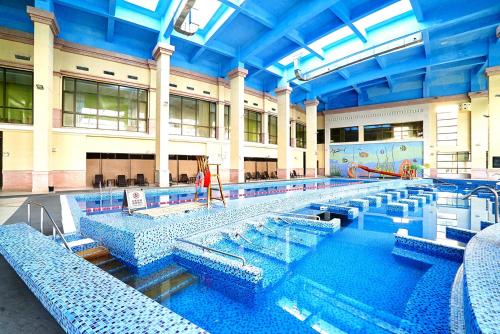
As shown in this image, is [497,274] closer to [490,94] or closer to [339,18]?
[339,18]

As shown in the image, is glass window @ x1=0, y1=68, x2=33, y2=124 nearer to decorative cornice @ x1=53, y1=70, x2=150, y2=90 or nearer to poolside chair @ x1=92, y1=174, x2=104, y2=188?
decorative cornice @ x1=53, y1=70, x2=150, y2=90

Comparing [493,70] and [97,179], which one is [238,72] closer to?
[97,179]

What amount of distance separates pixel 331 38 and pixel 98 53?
36.8 feet

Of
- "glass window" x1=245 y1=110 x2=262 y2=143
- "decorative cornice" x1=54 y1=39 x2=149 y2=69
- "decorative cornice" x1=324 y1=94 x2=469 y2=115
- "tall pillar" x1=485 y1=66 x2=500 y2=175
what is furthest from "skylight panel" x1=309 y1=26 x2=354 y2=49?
"decorative cornice" x1=324 y1=94 x2=469 y2=115

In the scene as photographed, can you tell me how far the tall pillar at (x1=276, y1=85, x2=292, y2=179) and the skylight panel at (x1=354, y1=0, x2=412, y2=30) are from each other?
570 cm

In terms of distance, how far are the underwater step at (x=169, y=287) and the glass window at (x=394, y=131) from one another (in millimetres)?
20740

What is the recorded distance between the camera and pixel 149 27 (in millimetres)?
10531

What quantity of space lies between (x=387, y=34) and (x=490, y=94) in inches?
289

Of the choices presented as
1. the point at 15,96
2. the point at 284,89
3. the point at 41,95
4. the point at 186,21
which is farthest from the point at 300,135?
the point at 15,96

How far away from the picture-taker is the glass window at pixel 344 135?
21297mm

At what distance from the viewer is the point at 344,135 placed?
21.9 metres

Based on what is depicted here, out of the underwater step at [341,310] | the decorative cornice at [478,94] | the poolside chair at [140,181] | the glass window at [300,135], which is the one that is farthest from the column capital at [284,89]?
the underwater step at [341,310]

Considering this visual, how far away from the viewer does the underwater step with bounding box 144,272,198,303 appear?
2660 mm

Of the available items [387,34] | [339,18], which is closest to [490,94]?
[387,34]
